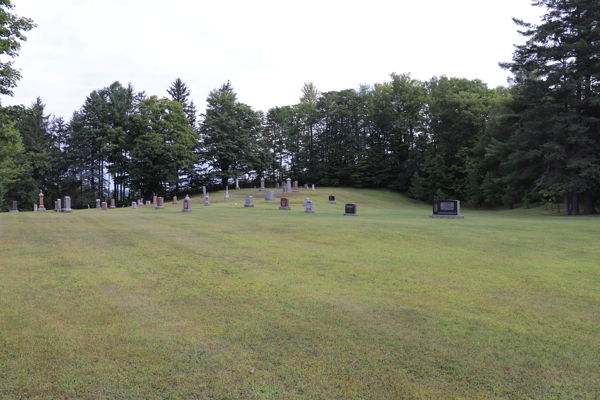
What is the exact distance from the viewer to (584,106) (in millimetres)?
27359

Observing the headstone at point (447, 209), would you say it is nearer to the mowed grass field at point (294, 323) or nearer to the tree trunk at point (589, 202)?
the mowed grass field at point (294, 323)

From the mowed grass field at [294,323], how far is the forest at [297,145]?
87.0 feet

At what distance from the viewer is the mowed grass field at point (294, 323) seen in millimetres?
3316

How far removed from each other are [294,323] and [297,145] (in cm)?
6723

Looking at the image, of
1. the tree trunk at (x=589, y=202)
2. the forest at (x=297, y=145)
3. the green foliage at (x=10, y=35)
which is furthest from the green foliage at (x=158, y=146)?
the tree trunk at (x=589, y=202)

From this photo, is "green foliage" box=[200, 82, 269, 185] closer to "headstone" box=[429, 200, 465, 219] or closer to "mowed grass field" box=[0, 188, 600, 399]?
"headstone" box=[429, 200, 465, 219]

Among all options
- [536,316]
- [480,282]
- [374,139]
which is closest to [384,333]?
[536,316]

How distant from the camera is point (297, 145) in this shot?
70938 millimetres

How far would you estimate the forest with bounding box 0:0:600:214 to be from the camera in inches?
1686

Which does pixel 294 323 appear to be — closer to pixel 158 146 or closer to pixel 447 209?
pixel 447 209

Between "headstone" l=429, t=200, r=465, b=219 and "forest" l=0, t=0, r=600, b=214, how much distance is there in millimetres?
12727

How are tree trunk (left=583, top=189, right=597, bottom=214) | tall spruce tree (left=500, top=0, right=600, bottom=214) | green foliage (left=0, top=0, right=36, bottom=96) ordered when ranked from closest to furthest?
green foliage (left=0, top=0, right=36, bottom=96)
tall spruce tree (left=500, top=0, right=600, bottom=214)
tree trunk (left=583, top=189, right=597, bottom=214)

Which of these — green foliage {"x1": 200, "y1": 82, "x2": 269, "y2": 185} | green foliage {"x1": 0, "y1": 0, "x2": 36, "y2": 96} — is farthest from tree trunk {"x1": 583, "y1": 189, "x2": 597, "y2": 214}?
green foliage {"x1": 200, "y1": 82, "x2": 269, "y2": 185}

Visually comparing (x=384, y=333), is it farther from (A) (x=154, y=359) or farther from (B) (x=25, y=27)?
(B) (x=25, y=27)
